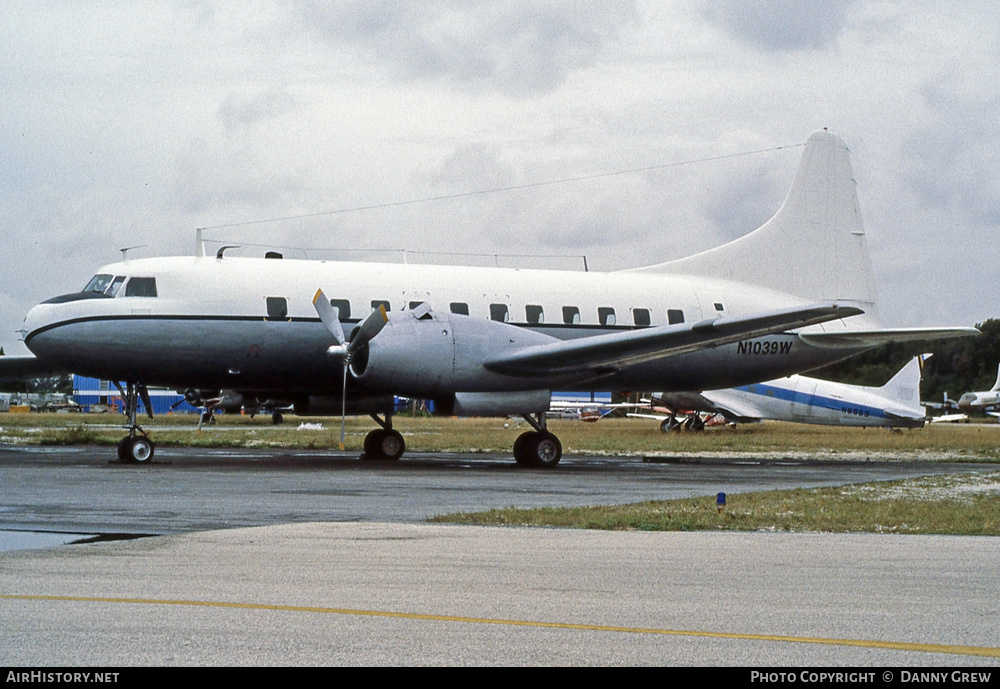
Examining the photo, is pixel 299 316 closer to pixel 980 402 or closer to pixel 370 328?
pixel 370 328

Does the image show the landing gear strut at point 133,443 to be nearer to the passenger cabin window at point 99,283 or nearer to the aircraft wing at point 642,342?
the passenger cabin window at point 99,283

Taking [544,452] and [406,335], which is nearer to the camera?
[406,335]

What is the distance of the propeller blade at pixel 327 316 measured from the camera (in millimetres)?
25000

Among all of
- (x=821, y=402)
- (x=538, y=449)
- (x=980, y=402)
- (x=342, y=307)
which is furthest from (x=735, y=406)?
(x=980, y=402)

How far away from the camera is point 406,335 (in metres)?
24.4

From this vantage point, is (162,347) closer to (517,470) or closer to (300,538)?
(517,470)

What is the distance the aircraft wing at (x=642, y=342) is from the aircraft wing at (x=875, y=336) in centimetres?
355

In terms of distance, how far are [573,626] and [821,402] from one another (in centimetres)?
4793

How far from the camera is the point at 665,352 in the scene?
26.0m

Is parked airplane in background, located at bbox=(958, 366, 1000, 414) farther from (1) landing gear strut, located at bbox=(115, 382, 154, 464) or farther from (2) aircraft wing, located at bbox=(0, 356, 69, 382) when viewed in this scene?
(1) landing gear strut, located at bbox=(115, 382, 154, 464)

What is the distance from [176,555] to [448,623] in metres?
3.98

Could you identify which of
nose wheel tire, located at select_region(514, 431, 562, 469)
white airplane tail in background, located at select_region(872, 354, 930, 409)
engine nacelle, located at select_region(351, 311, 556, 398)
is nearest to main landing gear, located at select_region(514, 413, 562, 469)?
nose wheel tire, located at select_region(514, 431, 562, 469)

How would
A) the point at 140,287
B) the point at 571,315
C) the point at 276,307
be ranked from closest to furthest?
1. the point at 140,287
2. the point at 276,307
3. the point at 571,315

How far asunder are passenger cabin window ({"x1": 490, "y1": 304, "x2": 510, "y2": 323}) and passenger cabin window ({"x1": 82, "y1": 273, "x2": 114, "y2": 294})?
28.0ft
